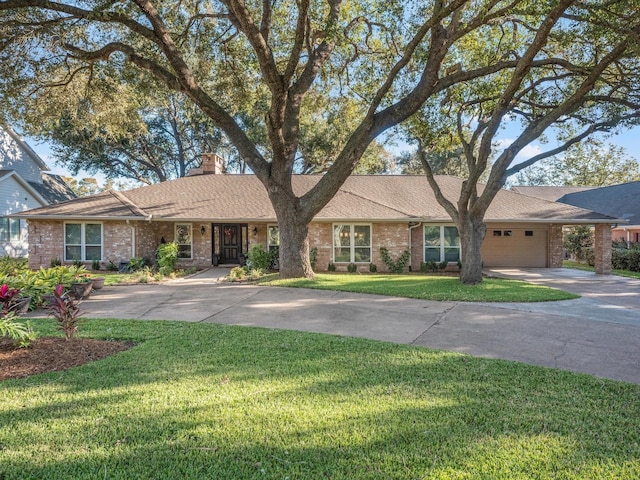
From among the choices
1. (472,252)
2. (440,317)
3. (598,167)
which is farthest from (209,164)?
(598,167)

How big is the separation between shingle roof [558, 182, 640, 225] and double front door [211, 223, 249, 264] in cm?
2094

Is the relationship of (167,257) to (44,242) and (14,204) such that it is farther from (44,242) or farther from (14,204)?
(14,204)

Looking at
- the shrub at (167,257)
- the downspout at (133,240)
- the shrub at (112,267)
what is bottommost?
the shrub at (112,267)

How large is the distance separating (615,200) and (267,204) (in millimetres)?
22660

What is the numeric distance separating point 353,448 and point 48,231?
17641mm

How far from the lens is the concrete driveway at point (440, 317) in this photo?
526 cm

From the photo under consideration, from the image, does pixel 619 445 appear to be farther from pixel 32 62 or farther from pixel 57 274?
pixel 32 62

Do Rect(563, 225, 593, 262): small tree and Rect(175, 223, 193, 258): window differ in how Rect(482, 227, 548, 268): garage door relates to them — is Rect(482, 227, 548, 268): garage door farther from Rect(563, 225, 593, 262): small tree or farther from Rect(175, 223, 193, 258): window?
Rect(175, 223, 193, 258): window

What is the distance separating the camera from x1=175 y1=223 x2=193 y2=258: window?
57.1 feet

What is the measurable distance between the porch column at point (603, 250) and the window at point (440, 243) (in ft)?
18.6

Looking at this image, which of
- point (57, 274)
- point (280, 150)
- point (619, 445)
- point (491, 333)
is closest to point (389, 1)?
point (280, 150)

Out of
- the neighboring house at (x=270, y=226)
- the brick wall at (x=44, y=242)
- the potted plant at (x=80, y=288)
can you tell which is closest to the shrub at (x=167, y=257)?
the neighboring house at (x=270, y=226)

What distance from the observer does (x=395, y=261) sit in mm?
16422

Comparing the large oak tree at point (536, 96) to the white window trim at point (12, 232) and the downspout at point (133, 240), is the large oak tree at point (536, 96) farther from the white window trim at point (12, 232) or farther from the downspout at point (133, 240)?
the white window trim at point (12, 232)
